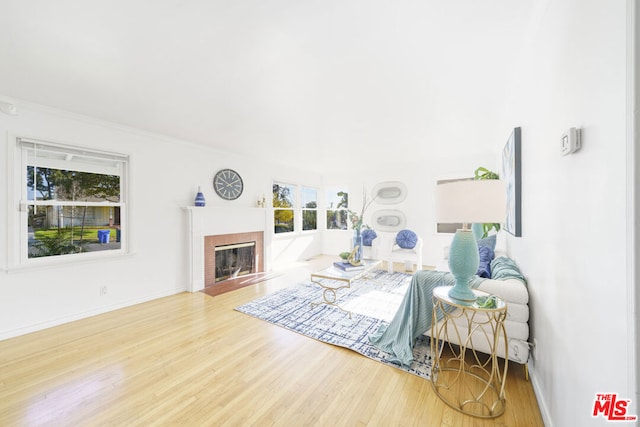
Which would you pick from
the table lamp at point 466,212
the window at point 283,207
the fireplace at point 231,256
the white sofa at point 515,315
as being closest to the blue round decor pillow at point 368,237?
the window at point 283,207

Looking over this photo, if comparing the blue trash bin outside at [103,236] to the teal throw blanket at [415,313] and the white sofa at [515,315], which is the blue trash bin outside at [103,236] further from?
the white sofa at [515,315]

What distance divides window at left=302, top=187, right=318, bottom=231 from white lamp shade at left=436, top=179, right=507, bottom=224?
4993 mm

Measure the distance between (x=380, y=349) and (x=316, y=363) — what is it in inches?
23.2

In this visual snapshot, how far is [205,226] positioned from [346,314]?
103 inches

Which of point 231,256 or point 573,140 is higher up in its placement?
point 573,140

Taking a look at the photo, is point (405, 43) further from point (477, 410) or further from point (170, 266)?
point (170, 266)

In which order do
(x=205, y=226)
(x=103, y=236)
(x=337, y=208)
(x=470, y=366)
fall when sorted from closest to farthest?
(x=470, y=366) < (x=103, y=236) < (x=205, y=226) < (x=337, y=208)

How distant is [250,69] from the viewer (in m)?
1.97

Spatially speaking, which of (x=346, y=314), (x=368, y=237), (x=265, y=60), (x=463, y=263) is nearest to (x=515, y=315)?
(x=463, y=263)

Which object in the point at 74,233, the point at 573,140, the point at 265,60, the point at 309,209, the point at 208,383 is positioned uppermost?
the point at 265,60

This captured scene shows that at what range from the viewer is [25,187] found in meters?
2.53

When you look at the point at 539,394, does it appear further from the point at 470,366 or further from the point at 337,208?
the point at 337,208

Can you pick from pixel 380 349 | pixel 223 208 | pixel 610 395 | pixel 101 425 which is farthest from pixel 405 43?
pixel 223 208

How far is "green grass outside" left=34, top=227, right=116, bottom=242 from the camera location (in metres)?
2.66
